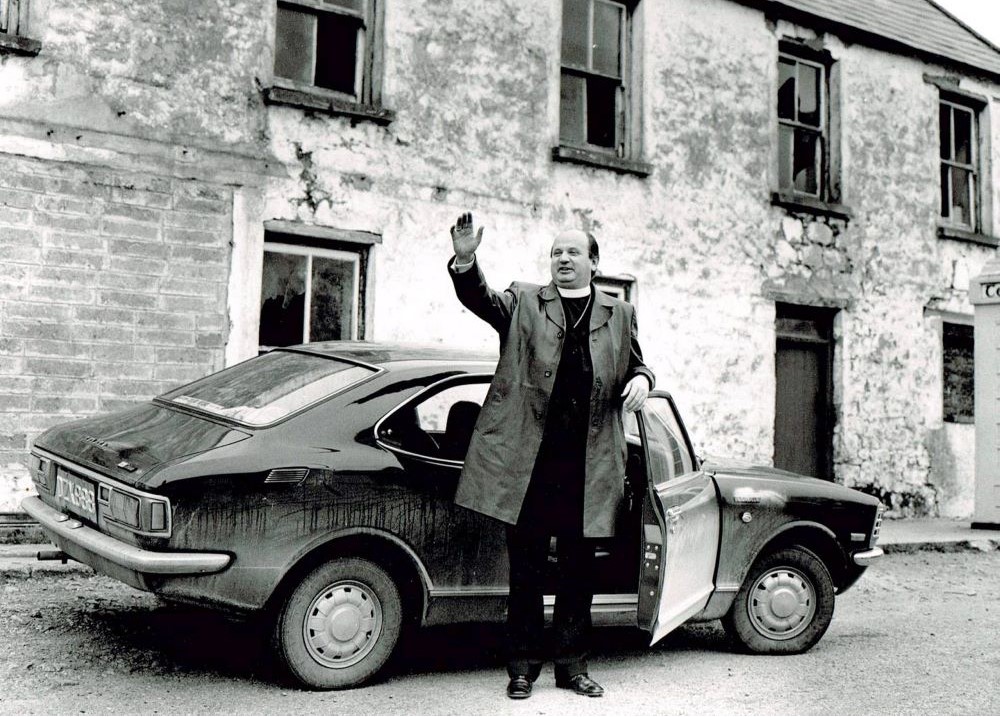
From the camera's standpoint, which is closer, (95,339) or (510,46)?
(95,339)

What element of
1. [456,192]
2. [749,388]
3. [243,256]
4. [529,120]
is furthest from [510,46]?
[749,388]

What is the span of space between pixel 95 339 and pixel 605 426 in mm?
4859

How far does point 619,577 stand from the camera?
4754mm

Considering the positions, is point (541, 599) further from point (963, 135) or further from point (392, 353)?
point (963, 135)

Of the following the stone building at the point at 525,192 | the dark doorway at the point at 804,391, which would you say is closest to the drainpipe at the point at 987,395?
the stone building at the point at 525,192

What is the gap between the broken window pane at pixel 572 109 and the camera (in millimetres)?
10430

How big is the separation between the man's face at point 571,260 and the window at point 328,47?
17.0 ft

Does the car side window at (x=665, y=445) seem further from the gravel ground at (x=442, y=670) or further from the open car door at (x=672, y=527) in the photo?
the gravel ground at (x=442, y=670)

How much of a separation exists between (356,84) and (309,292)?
198cm

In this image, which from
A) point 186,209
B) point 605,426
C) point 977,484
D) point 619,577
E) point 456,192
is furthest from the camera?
point 977,484

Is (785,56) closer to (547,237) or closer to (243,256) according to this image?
(547,237)

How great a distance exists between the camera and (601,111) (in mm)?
10711

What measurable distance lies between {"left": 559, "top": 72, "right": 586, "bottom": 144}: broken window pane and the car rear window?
6236 mm

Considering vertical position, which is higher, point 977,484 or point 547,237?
point 547,237
